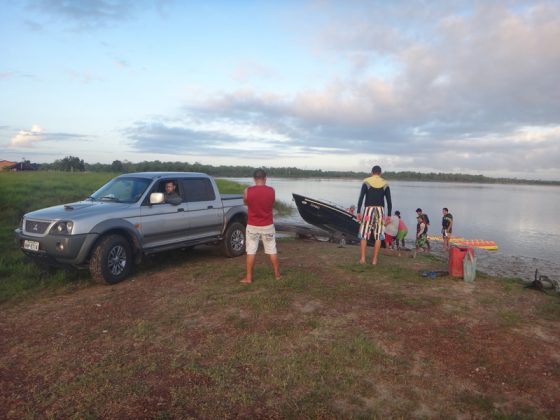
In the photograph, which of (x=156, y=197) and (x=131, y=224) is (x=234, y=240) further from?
(x=131, y=224)

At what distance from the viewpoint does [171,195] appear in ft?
26.5

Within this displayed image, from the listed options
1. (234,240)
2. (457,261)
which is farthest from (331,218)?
(457,261)

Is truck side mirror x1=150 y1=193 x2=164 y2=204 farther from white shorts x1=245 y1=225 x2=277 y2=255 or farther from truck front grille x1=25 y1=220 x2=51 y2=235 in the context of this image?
white shorts x1=245 y1=225 x2=277 y2=255

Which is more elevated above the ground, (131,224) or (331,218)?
(131,224)

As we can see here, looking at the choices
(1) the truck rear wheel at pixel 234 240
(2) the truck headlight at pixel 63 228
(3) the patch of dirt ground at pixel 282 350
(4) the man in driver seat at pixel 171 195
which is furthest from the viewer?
(1) the truck rear wheel at pixel 234 240

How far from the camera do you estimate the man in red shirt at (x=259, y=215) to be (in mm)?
6734

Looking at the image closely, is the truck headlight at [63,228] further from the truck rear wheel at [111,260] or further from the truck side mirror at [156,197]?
the truck side mirror at [156,197]

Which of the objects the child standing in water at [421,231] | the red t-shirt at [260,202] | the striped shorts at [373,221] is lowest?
the child standing in water at [421,231]

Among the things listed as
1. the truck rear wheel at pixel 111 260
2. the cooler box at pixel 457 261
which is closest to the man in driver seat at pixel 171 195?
the truck rear wheel at pixel 111 260

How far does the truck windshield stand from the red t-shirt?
2.38 m

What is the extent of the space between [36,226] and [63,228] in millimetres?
635

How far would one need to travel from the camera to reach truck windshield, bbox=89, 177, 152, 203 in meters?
7.68

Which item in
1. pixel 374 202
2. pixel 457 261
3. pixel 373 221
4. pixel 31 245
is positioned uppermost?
pixel 374 202

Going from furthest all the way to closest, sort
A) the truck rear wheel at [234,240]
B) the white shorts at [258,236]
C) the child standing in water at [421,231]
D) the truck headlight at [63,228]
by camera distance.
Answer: the child standing in water at [421,231] → the truck rear wheel at [234,240] → the white shorts at [258,236] → the truck headlight at [63,228]
